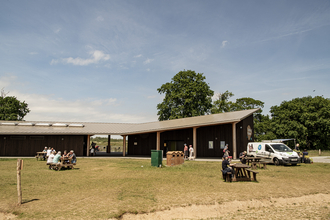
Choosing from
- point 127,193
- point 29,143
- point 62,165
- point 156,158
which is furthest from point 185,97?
point 127,193

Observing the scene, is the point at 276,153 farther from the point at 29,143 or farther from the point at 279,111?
the point at 279,111

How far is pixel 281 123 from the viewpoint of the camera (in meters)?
42.4

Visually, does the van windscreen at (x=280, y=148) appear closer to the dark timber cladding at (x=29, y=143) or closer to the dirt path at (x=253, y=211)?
the dirt path at (x=253, y=211)

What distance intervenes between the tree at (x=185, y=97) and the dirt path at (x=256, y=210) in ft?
104

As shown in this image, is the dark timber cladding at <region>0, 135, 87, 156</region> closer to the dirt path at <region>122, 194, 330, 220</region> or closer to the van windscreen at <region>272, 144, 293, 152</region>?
the van windscreen at <region>272, 144, 293, 152</region>

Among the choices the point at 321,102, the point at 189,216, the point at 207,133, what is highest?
the point at 321,102

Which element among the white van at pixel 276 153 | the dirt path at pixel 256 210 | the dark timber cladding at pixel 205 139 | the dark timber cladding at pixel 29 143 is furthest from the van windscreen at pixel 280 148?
the dark timber cladding at pixel 29 143

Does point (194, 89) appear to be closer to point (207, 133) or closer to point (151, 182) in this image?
point (207, 133)

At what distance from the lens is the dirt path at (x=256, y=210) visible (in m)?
6.17

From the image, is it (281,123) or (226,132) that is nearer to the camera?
(226,132)

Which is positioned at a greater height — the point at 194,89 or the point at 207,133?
the point at 194,89

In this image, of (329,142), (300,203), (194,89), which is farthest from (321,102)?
(300,203)

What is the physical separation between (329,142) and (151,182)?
4244 cm

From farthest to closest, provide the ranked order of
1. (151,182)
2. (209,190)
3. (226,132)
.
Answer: (226,132) → (151,182) → (209,190)
